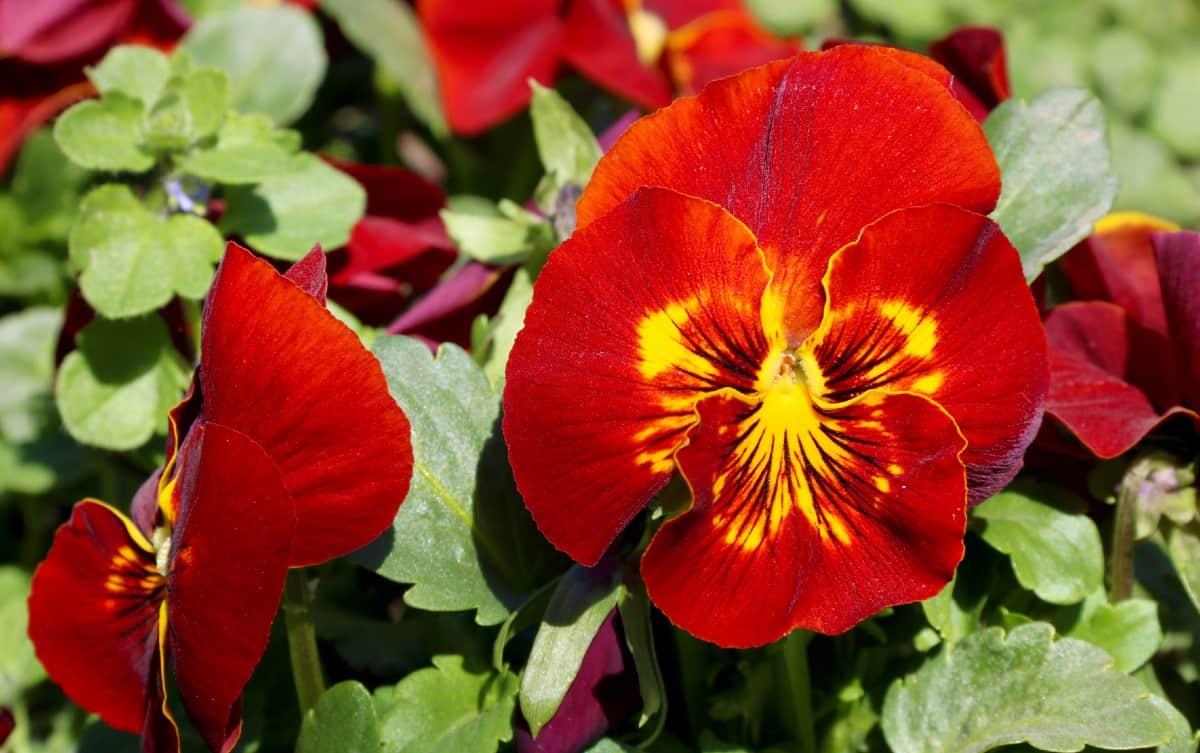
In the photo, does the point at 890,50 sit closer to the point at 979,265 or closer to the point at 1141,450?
the point at 979,265

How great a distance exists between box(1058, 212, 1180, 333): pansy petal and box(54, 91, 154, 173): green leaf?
735 millimetres

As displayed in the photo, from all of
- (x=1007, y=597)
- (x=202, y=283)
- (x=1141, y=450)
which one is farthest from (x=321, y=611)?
(x=1141, y=450)

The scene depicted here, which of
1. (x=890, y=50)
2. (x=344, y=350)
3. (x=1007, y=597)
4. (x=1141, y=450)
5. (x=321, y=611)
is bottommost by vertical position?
(x=321, y=611)

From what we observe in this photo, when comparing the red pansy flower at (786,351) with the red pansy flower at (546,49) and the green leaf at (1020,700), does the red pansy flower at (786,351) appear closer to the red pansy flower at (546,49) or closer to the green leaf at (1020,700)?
the green leaf at (1020,700)

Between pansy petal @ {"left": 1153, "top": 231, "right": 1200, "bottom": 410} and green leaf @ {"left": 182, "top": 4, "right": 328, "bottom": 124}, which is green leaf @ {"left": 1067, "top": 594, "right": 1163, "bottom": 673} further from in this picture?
green leaf @ {"left": 182, "top": 4, "right": 328, "bottom": 124}

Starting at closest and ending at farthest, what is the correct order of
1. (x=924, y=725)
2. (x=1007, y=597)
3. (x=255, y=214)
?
(x=924, y=725) < (x=1007, y=597) < (x=255, y=214)

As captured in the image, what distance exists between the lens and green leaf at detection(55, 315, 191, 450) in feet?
4.09

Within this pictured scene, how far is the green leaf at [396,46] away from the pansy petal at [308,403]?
108 centimetres

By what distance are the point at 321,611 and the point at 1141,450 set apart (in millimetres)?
626

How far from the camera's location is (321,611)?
46.0 inches

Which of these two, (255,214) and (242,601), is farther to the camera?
(255,214)

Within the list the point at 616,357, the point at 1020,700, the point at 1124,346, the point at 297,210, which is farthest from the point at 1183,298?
the point at 297,210

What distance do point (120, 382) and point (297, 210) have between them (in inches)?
8.3

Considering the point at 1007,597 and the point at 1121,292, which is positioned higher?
the point at 1121,292
